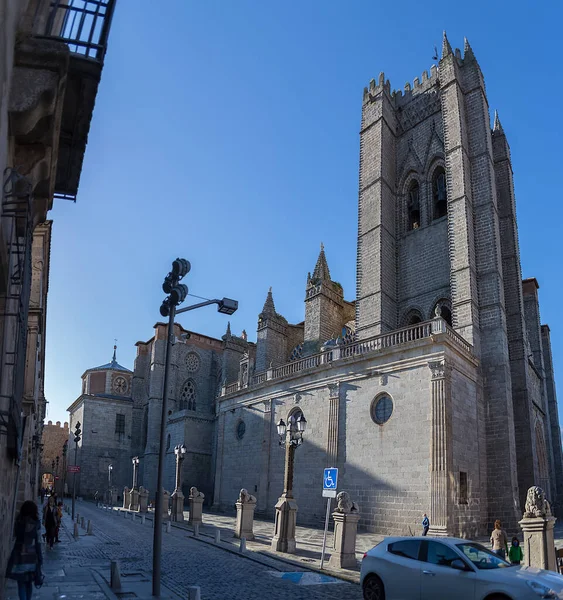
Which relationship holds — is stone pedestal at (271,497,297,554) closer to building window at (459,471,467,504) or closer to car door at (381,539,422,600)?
building window at (459,471,467,504)

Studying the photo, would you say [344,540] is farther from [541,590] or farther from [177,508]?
[177,508]

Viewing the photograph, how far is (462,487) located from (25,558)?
16774mm

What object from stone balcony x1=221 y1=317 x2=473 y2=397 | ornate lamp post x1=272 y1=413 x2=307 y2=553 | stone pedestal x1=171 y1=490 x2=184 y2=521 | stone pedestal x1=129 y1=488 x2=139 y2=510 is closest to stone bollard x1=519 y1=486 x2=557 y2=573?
ornate lamp post x1=272 y1=413 x2=307 y2=553

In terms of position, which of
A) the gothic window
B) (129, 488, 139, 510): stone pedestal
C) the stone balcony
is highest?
the stone balcony

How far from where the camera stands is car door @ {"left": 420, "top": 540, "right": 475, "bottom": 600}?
7.13 metres

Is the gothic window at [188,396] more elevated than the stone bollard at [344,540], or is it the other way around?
the gothic window at [188,396]

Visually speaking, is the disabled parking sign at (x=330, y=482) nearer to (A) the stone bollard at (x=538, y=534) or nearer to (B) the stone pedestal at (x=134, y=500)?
(A) the stone bollard at (x=538, y=534)

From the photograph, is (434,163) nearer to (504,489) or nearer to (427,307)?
(427,307)

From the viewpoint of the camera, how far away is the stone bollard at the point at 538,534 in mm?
10473

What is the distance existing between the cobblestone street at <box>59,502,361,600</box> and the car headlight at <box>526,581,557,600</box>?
3737 mm

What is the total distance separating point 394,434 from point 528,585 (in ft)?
47.2

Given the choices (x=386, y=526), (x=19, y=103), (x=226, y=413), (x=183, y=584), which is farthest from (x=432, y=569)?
(x=226, y=413)

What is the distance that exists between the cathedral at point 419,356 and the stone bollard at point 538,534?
25.2 feet

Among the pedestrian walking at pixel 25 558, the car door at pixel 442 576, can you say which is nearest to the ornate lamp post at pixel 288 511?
the car door at pixel 442 576
